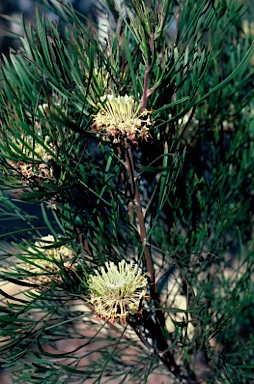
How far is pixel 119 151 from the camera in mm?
386

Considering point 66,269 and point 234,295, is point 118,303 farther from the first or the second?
point 234,295

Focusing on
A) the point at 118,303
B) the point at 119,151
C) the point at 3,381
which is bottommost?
the point at 118,303

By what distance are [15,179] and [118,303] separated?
0.12m

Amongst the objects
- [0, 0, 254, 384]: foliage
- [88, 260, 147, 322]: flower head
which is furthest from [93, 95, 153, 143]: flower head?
[88, 260, 147, 322]: flower head

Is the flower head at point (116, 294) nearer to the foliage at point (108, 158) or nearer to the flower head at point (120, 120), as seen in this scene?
the foliage at point (108, 158)

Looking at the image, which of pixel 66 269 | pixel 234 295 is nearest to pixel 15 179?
pixel 66 269

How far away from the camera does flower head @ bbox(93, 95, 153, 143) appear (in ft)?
1.07

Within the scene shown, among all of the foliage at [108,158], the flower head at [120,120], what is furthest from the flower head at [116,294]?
the flower head at [120,120]

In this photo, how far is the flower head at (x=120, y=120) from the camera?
12.8 inches

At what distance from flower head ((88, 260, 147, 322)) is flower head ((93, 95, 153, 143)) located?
11cm

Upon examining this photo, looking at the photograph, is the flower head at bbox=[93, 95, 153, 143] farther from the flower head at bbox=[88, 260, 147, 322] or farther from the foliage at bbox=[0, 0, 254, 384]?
the flower head at bbox=[88, 260, 147, 322]

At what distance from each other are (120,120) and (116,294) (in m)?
0.13

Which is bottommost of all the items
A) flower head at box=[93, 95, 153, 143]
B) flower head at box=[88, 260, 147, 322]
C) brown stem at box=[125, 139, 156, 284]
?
flower head at box=[88, 260, 147, 322]

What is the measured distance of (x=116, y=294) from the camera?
340 millimetres
